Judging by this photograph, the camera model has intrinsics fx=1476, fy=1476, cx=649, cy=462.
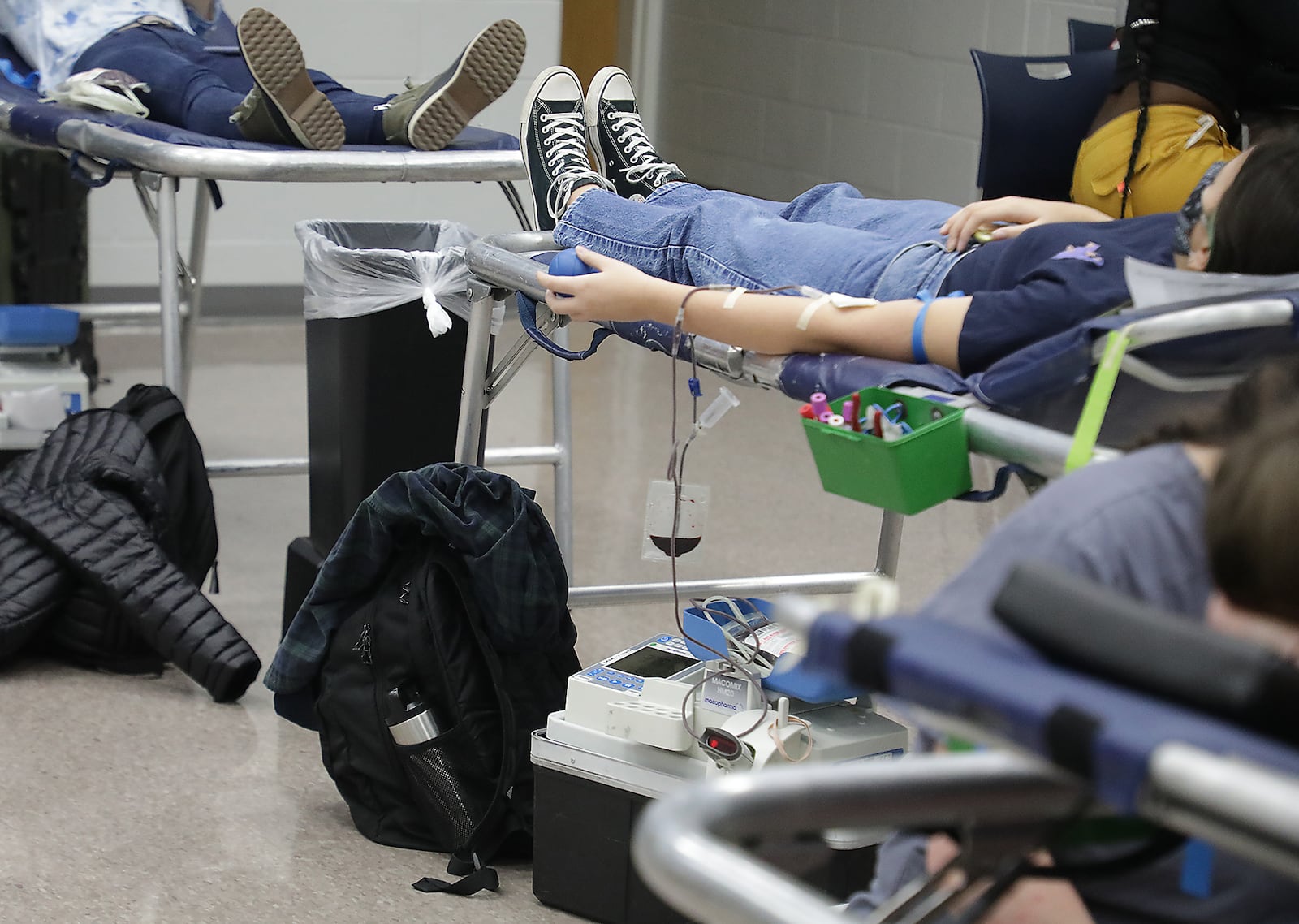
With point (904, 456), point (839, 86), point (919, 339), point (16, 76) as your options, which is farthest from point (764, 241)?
point (839, 86)

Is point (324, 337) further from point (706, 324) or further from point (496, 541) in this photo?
point (706, 324)

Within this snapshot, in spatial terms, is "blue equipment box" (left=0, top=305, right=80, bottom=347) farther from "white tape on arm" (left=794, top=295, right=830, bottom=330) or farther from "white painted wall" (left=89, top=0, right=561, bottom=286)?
"white tape on arm" (left=794, top=295, right=830, bottom=330)

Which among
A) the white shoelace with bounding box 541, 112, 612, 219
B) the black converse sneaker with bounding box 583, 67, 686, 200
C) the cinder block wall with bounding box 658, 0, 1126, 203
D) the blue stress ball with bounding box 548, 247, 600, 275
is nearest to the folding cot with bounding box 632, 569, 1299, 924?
the blue stress ball with bounding box 548, 247, 600, 275

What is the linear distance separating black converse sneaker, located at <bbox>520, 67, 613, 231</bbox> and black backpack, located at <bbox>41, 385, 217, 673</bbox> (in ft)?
2.45

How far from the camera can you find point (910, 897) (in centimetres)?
66

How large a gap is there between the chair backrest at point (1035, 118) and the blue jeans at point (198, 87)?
1014mm

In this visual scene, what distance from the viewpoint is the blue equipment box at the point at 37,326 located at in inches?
103

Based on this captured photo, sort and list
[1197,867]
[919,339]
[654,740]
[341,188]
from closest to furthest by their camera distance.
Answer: [1197,867]
[919,339]
[654,740]
[341,188]

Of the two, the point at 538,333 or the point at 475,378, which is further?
the point at 475,378

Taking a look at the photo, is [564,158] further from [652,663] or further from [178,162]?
[652,663]

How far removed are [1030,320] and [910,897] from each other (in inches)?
27.6

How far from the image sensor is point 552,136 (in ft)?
6.40

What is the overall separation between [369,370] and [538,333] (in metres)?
0.58

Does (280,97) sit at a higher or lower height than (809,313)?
higher
